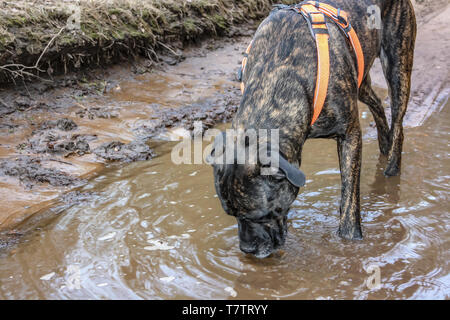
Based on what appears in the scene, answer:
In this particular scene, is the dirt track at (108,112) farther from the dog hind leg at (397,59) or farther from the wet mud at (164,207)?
the dog hind leg at (397,59)

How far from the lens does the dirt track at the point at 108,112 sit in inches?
201

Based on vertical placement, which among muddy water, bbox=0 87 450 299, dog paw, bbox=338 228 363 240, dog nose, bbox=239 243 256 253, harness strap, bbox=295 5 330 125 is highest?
harness strap, bbox=295 5 330 125

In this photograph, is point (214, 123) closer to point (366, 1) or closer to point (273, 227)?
point (366, 1)

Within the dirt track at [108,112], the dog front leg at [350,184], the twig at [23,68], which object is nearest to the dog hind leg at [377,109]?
the dirt track at [108,112]

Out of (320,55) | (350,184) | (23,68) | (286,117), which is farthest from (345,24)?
(23,68)

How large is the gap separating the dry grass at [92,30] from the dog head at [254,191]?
14.1 feet

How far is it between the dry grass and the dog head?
4.30m

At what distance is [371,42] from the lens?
4.53 meters

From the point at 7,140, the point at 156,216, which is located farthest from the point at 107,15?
the point at 156,216

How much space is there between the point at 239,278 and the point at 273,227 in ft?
1.46

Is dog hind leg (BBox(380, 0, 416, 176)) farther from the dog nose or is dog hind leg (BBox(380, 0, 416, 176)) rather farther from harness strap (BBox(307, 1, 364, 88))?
the dog nose

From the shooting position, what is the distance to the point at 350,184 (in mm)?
3912

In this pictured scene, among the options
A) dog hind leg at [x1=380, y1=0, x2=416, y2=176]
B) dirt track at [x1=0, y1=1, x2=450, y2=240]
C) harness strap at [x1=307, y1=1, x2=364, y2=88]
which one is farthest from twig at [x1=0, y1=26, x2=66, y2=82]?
dog hind leg at [x1=380, y1=0, x2=416, y2=176]

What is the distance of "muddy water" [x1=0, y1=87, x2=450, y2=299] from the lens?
3.37 meters
